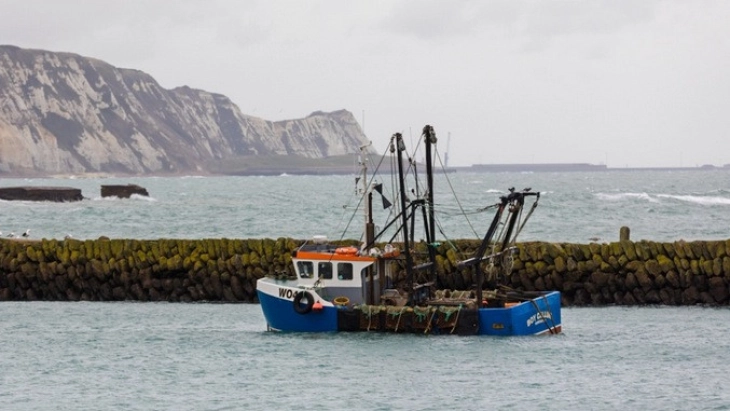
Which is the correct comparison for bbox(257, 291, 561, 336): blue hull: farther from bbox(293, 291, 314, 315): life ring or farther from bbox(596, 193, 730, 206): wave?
bbox(596, 193, 730, 206): wave

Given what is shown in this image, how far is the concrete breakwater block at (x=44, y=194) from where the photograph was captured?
149 m

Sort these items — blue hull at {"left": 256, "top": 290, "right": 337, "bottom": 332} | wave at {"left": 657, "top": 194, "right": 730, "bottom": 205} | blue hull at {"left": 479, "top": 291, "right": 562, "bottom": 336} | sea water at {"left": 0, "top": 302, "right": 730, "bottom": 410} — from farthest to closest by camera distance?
wave at {"left": 657, "top": 194, "right": 730, "bottom": 205}, blue hull at {"left": 256, "top": 290, "right": 337, "bottom": 332}, blue hull at {"left": 479, "top": 291, "right": 562, "bottom": 336}, sea water at {"left": 0, "top": 302, "right": 730, "bottom": 410}

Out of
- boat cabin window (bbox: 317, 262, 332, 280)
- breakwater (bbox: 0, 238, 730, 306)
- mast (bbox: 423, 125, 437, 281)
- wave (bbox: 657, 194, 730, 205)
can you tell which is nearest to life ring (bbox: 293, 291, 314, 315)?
boat cabin window (bbox: 317, 262, 332, 280)

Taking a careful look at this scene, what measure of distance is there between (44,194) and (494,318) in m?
119

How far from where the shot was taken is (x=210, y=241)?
1919 inches

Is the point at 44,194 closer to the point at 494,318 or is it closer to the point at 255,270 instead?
the point at 255,270

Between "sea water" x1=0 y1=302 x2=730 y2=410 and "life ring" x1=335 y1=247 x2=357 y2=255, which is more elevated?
"life ring" x1=335 y1=247 x2=357 y2=255

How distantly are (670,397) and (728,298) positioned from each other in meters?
15.8

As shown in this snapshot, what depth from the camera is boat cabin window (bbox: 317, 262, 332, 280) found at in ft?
124

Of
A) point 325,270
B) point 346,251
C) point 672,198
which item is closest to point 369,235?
point 346,251

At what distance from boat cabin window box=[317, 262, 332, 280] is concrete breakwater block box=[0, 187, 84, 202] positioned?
114989 mm

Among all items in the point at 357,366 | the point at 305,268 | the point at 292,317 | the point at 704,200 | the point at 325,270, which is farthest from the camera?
the point at 704,200

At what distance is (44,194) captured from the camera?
149750 mm

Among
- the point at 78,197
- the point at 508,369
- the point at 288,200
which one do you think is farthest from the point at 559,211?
the point at 508,369
